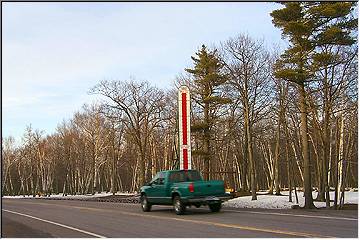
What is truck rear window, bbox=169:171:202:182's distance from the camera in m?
20.6

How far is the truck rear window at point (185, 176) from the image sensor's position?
2062cm

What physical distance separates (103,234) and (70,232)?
134cm

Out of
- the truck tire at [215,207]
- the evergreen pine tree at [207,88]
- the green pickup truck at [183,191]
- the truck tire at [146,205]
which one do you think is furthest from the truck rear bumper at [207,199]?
the evergreen pine tree at [207,88]

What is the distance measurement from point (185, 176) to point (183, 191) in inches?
70.7

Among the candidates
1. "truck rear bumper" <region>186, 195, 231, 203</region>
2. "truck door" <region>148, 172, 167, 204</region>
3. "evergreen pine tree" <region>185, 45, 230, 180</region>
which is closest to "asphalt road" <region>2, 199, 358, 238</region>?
"truck rear bumper" <region>186, 195, 231, 203</region>

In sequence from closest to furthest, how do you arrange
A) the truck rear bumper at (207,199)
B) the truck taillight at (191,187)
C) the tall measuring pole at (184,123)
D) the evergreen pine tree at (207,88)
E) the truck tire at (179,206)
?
the truck rear bumper at (207,199) → the truck taillight at (191,187) → the truck tire at (179,206) → the tall measuring pole at (184,123) → the evergreen pine tree at (207,88)

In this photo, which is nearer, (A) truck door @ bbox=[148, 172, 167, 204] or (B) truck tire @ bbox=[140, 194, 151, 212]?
(A) truck door @ bbox=[148, 172, 167, 204]

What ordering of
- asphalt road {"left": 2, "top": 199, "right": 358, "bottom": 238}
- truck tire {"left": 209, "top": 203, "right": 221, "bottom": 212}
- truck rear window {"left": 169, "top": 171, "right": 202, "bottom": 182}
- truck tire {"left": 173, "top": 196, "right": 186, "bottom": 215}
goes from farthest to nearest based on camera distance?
truck rear window {"left": 169, "top": 171, "right": 202, "bottom": 182} < truck tire {"left": 209, "top": 203, "right": 221, "bottom": 212} < truck tire {"left": 173, "top": 196, "right": 186, "bottom": 215} < asphalt road {"left": 2, "top": 199, "right": 358, "bottom": 238}

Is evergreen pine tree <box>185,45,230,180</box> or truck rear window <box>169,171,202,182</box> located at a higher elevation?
evergreen pine tree <box>185,45,230,180</box>

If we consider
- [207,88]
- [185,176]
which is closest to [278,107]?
[207,88]

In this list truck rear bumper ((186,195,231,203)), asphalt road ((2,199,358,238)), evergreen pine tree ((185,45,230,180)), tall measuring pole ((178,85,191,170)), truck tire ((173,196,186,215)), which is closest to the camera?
asphalt road ((2,199,358,238))

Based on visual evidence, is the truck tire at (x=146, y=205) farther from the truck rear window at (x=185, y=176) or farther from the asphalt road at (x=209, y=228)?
the asphalt road at (x=209, y=228)

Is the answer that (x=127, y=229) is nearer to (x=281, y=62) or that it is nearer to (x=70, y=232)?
(x=70, y=232)

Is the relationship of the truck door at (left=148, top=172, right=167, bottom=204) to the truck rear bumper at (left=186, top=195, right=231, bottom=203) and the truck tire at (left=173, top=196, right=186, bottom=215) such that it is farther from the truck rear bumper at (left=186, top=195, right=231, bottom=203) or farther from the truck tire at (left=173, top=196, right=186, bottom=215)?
the truck rear bumper at (left=186, top=195, right=231, bottom=203)
